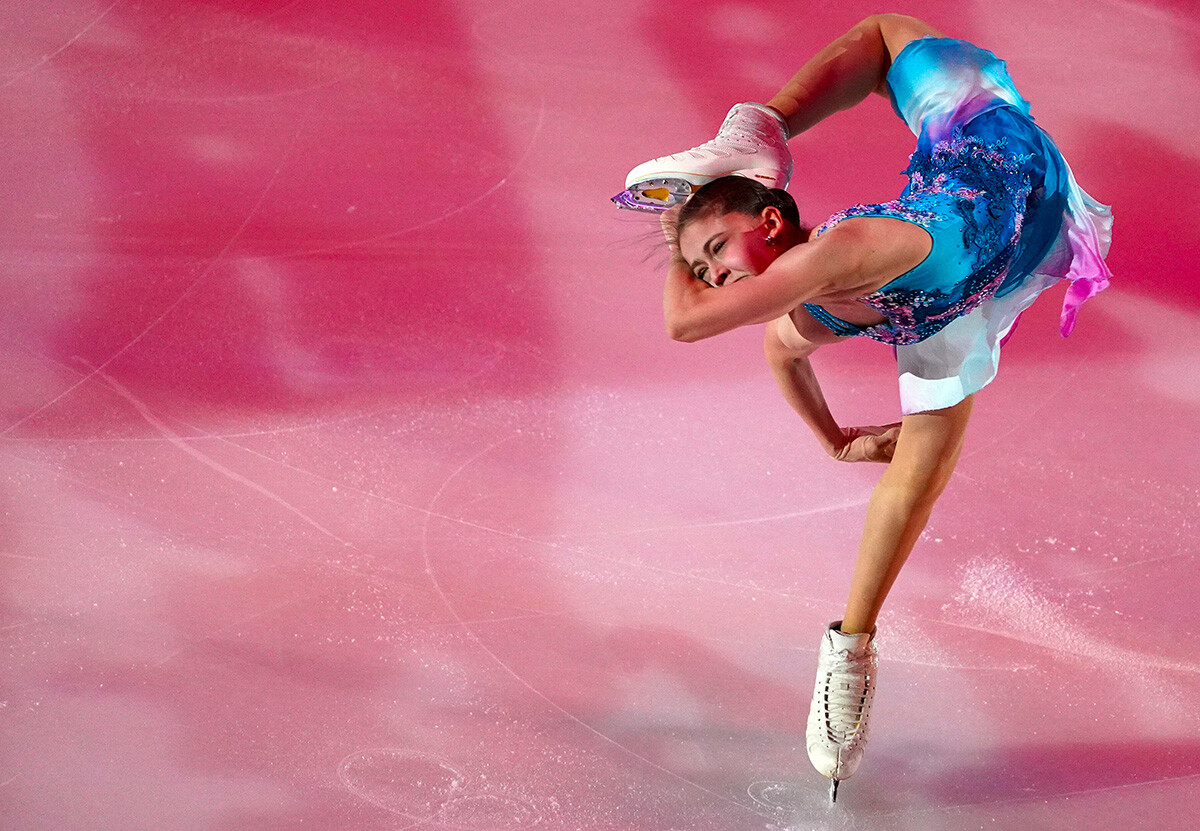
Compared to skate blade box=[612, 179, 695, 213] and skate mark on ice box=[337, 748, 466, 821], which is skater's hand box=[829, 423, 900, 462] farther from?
skate mark on ice box=[337, 748, 466, 821]

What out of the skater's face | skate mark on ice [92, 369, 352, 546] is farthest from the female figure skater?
skate mark on ice [92, 369, 352, 546]

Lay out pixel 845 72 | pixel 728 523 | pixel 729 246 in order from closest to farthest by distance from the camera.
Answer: pixel 729 246, pixel 845 72, pixel 728 523

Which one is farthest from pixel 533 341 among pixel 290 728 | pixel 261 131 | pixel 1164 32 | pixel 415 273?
pixel 1164 32

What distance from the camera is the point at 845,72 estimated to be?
203cm

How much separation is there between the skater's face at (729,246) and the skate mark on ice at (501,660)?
0.82 meters

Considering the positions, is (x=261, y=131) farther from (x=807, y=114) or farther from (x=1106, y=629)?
(x=1106, y=629)

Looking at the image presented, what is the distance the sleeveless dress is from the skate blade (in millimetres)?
287

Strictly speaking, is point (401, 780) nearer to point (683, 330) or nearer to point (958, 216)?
point (683, 330)

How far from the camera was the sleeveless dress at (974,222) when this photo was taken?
172 centimetres

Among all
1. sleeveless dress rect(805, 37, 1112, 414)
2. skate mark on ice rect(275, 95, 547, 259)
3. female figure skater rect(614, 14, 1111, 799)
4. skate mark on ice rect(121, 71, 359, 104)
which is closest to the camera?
female figure skater rect(614, 14, 1111, 799)

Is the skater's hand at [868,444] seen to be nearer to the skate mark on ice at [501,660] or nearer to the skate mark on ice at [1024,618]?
the skate mark on ice at [1024,618]

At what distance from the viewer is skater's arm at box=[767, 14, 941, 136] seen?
201 centimetres

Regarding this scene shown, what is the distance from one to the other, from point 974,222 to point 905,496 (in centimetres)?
45

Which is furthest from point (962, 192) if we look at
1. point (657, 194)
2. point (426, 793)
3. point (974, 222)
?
point (426, 793)
